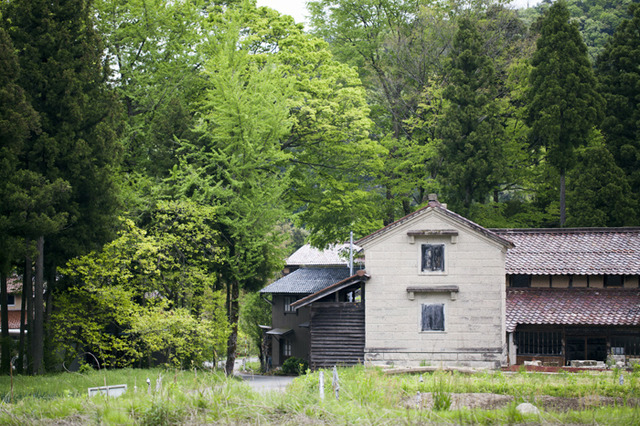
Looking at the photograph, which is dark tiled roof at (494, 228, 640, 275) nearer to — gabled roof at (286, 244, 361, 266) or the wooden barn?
the wooden barn

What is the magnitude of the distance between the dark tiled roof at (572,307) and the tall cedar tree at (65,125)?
16683mm

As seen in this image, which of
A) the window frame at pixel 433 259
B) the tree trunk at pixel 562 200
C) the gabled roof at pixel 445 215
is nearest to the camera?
the gabled roof at pixel 445 215

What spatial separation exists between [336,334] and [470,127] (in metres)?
14.4

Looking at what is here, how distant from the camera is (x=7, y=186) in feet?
77.2

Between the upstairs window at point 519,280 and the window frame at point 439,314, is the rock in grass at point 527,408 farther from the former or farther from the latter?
the upstairs window at point 519,280

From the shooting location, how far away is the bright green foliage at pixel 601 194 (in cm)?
3656

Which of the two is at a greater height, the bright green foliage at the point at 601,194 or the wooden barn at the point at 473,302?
the bright green foliage at the point at 601,194

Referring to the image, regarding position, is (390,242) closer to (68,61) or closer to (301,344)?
(68,61)

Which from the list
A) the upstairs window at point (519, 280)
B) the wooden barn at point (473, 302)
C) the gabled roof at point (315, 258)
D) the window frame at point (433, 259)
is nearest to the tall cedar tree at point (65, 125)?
the wooden barn at point (473, 302)

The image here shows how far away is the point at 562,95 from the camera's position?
3828 cm

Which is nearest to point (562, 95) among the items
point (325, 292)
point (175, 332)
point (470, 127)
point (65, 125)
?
point (470, 127)

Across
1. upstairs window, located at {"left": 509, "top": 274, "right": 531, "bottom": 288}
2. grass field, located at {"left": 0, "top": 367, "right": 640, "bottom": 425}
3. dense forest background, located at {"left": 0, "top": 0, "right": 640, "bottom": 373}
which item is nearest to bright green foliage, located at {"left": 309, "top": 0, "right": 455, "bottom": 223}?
dense forest background, located at {"left": 0, "top": 0, "right": 640, "bottom": 373}

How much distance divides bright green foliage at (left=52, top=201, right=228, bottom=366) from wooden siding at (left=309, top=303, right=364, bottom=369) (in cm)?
387

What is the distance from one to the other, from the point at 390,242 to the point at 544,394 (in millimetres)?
13454
